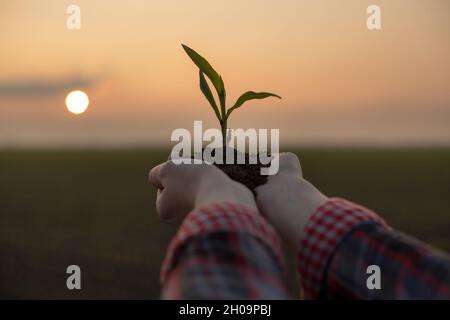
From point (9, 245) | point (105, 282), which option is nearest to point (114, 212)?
point (9, 245)

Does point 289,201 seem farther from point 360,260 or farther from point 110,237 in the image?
point 110,237

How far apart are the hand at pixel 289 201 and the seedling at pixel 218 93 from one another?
39 centimetres

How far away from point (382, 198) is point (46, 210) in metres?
8.66

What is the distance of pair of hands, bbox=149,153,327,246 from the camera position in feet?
3.41

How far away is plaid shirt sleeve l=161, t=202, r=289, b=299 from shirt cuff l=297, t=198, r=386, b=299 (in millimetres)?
152

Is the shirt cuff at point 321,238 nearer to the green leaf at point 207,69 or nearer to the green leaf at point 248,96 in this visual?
the green leaf at point 248,96

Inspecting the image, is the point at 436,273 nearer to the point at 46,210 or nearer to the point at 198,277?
the point at 198,277

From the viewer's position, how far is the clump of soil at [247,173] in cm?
141

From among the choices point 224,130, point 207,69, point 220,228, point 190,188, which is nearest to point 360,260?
point 220,228

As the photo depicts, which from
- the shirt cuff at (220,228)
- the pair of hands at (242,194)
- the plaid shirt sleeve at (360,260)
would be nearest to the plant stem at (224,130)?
the pair of hands at (242,194)

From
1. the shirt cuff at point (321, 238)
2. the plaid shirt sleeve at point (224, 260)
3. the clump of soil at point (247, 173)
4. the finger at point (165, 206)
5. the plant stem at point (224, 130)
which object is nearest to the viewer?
the plaid shirt sleeve at point (224, 260)

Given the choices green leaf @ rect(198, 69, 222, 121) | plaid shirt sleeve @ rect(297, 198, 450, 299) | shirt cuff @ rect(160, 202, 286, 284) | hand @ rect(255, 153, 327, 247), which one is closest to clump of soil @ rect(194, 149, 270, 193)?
hand @ rect(255, 153, 327, 247)

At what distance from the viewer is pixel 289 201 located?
1.15 m

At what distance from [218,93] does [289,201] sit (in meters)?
0.73
